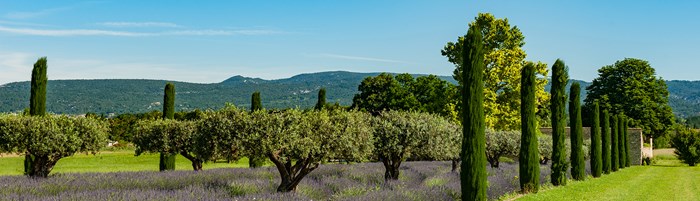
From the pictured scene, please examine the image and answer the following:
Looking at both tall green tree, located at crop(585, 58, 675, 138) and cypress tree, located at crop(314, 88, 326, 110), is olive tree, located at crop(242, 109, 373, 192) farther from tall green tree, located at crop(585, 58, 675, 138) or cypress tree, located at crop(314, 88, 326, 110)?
tall green tree, located at crop(585, 58, 675, 138)

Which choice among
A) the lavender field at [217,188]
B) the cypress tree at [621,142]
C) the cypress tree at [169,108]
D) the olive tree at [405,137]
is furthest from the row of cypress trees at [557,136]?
the cypress tree at [169,108]

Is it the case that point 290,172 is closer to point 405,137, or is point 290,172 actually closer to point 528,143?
point 405,137

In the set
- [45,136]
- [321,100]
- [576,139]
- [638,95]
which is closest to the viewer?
[45,136]

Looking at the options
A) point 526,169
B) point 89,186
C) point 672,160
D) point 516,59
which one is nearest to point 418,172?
point 526,169

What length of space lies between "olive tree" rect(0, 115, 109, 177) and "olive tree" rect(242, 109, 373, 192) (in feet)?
30.7

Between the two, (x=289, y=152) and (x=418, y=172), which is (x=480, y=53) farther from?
(x=418, y=172)

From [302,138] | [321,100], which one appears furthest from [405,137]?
[321,100]

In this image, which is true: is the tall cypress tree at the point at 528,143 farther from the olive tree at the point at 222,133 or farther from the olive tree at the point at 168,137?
the olive tree at the point at 168,137

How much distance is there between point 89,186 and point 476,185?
11.1 meters

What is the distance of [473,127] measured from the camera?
1706 cm

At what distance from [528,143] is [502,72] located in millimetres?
19922

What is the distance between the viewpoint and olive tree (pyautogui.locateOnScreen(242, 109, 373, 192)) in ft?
54.4

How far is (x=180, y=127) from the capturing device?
29.3 m

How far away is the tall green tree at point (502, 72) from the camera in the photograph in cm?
4225
